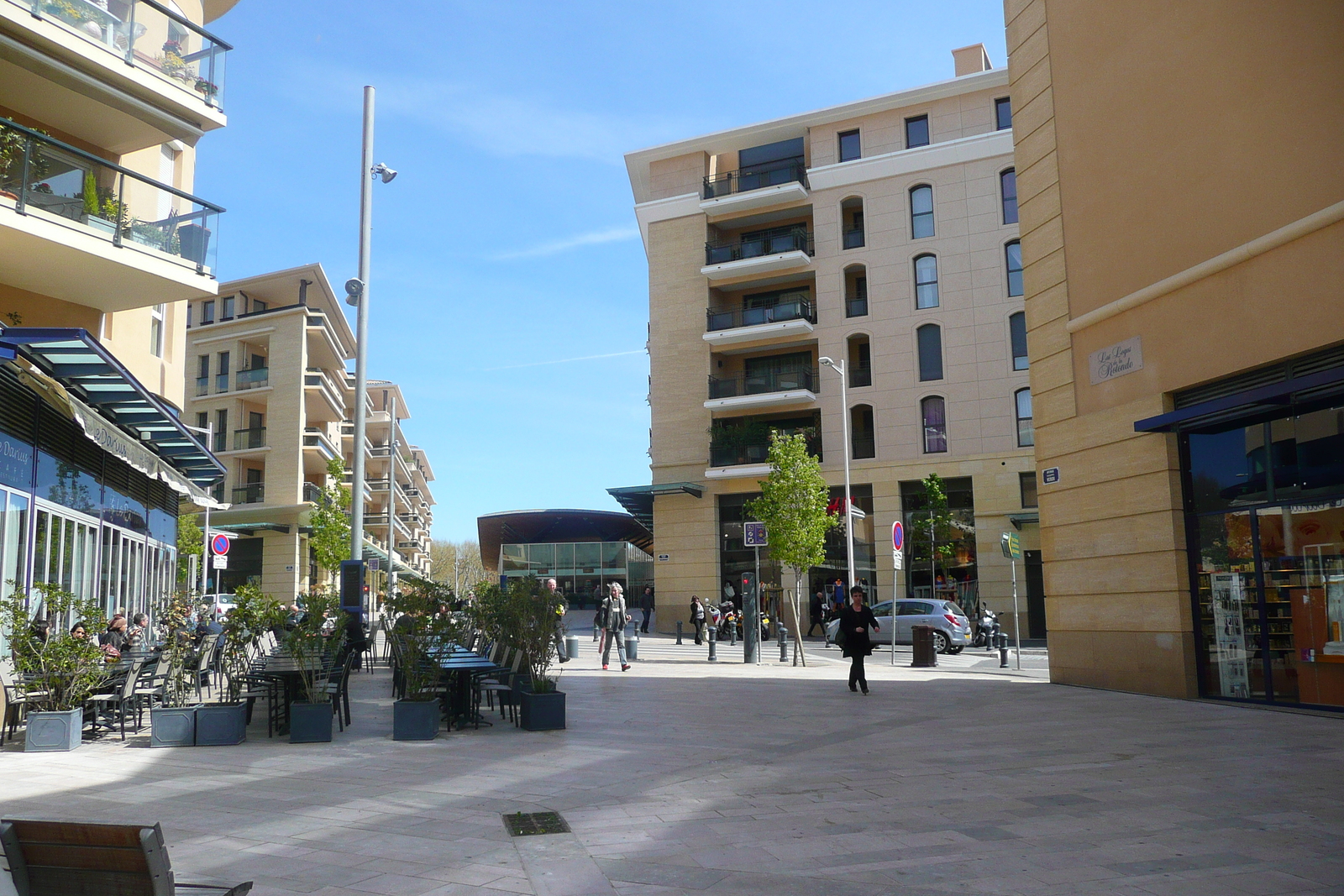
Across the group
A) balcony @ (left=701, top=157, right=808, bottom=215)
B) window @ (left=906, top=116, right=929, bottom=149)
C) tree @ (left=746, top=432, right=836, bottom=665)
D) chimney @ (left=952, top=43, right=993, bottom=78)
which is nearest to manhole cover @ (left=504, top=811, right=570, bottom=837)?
tree @ (left=746, top=432, right=836, bottom=665)

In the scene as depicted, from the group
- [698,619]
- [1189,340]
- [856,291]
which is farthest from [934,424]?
[1189,340]

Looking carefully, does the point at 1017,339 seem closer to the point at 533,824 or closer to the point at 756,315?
the point at 756,315

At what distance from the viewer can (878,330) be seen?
39.0 metres

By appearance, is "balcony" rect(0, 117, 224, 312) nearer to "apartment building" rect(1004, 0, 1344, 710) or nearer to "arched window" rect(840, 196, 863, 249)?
"apartment building" rect(1004, 0, 1344, 710)

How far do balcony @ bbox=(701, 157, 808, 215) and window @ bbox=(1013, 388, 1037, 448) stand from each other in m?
11.6

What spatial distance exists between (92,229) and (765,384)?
27573 mm

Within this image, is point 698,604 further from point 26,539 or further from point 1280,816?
point 1280,816

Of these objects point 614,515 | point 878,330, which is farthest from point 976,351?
point 614,515

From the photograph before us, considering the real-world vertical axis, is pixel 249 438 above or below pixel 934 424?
above

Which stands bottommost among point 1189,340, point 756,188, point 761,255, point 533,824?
point 533,824

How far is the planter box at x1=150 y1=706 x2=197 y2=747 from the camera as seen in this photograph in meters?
10.5

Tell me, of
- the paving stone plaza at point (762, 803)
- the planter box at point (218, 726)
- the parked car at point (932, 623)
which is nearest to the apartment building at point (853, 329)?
the parked car at point (932, 623)

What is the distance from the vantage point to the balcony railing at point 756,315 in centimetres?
4003

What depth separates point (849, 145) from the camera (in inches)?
1596
